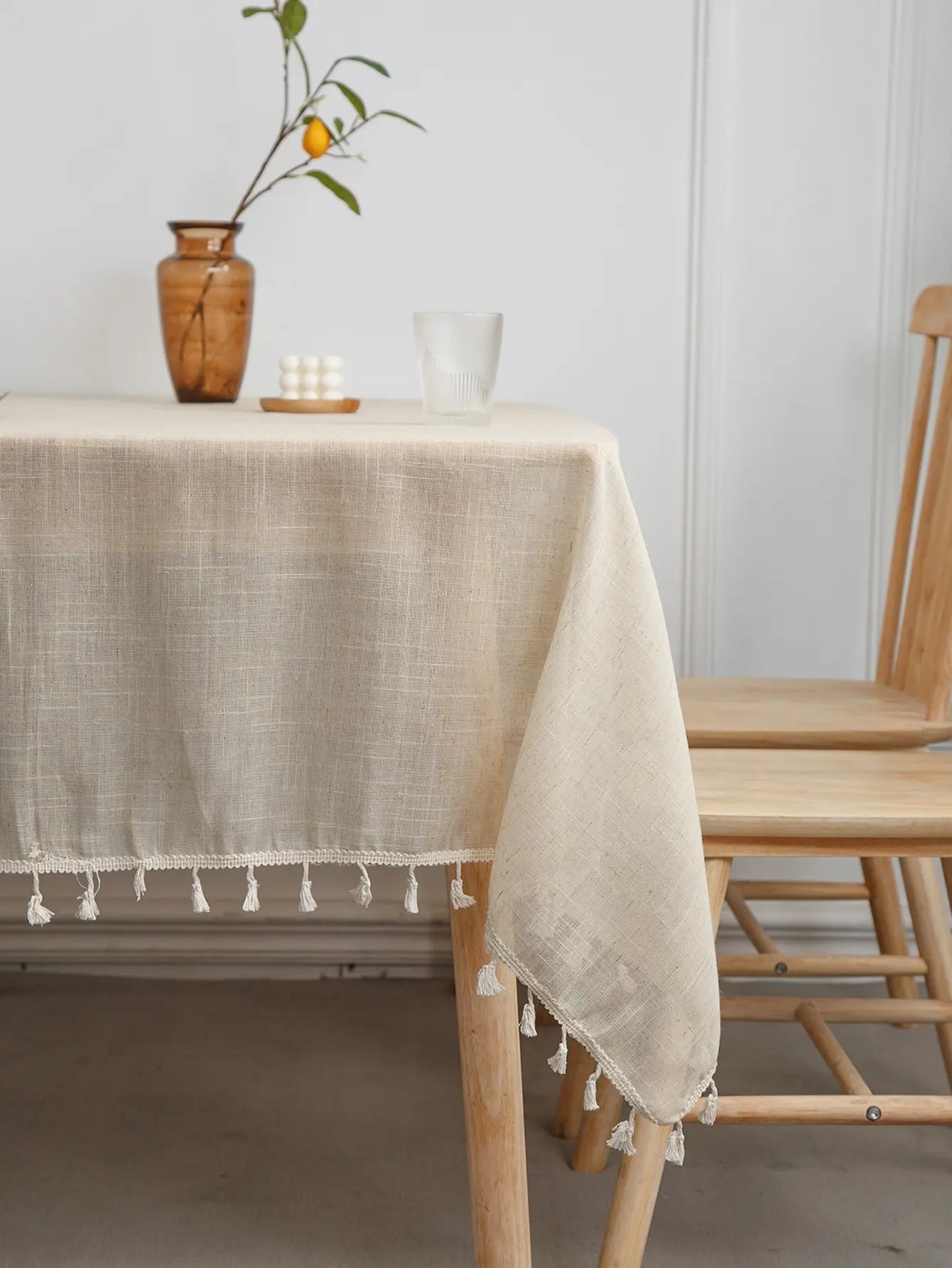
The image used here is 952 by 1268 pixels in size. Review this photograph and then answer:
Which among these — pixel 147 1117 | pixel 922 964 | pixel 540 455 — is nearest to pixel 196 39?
pixel 540 455

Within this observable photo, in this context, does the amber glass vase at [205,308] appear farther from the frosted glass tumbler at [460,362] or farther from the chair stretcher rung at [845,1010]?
the chair stretcher rung at [845,1010]

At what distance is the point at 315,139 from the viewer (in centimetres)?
141

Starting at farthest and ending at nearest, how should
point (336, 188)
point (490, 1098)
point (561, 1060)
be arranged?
point (336, 188)
point (490, 1098)
point (561, 1060)

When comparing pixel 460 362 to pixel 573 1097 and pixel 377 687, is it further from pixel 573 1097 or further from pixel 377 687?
pixel 573 1097

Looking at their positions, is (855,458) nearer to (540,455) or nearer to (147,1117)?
(540,455)

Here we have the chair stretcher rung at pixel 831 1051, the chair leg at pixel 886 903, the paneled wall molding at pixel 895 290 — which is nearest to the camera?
the chair stretcher rung at pixel 831 1051

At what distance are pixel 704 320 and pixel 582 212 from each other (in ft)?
0.70

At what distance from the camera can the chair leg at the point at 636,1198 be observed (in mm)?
1007

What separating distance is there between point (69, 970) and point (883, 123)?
1592mm

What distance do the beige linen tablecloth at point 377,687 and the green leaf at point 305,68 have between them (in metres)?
0.71

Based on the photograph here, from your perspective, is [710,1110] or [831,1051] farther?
[831,1051]

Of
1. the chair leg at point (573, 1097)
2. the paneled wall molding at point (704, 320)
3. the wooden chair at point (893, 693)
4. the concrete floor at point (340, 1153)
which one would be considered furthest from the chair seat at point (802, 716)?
the concrete floor at point (340, 1153)

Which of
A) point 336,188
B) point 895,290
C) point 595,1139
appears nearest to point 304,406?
point 336,188

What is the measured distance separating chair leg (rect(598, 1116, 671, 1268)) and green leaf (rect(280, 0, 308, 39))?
117cm
